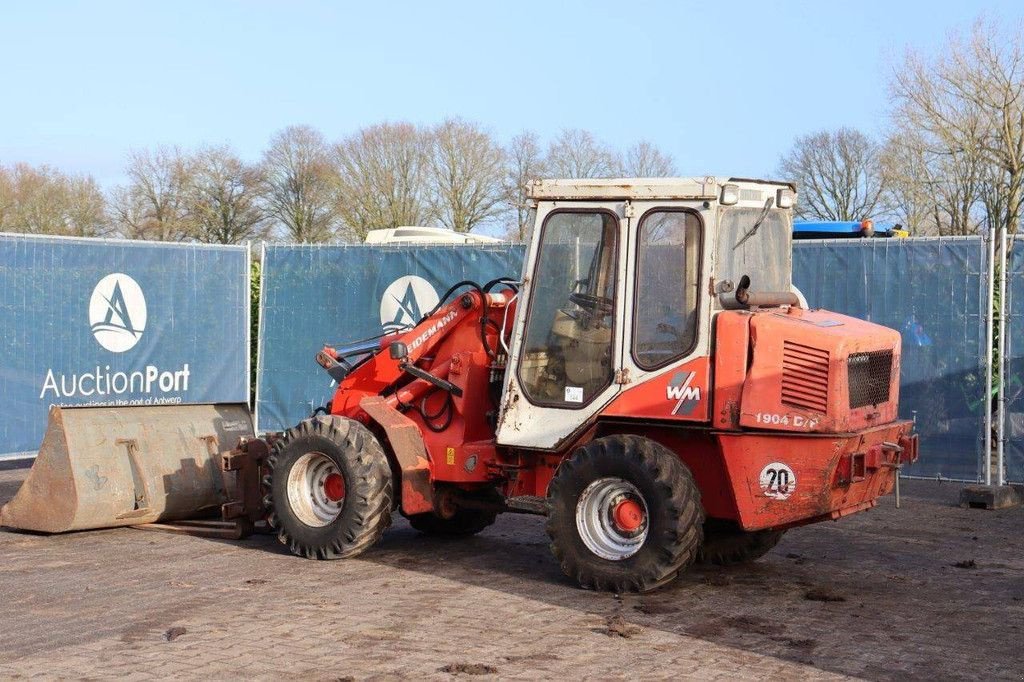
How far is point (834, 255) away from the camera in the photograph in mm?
13320

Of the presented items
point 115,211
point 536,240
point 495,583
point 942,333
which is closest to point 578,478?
point 495,583

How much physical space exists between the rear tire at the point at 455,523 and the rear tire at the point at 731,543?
1.89 meters

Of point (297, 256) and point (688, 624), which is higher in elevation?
point (297, 256)

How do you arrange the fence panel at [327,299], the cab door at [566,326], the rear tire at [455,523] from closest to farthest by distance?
the cab door at [566,326], the rear tire at [455,523], the fence panel at [327,299]

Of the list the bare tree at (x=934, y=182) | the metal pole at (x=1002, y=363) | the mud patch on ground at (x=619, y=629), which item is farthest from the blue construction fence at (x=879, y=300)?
the bare tree at (x=934, y=182)

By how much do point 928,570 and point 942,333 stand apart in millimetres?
4278

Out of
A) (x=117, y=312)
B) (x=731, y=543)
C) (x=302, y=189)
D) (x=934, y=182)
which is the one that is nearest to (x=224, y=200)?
(x=302, y=189)

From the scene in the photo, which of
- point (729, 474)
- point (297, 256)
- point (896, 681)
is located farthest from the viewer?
point (297, 256)

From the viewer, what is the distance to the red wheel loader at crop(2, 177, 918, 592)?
785 centimetres

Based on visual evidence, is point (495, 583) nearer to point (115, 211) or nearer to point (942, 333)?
→ point (942, 333)

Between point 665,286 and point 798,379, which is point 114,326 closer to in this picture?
point 665,286

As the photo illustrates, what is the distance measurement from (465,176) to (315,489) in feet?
108

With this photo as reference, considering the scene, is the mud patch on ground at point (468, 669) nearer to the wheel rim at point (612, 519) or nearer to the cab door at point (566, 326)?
the wheel rim at point (612, 519)

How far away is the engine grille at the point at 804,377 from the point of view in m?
7.78
